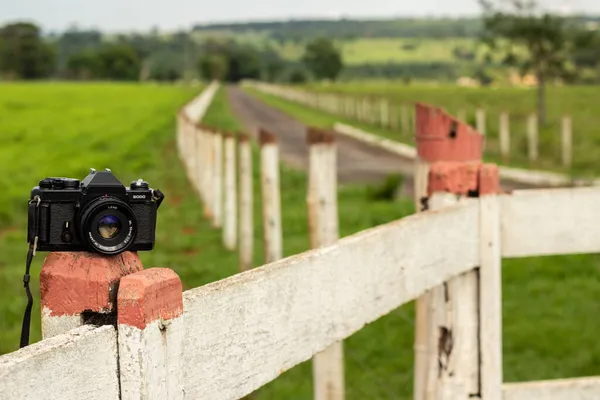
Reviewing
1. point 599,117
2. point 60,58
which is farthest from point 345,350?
point 60,58

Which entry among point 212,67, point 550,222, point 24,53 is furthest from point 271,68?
point 550,222

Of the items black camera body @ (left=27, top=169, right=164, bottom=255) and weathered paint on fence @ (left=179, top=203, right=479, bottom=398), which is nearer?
black camera body @ (left=27, top=169, right=164, bottom=255)

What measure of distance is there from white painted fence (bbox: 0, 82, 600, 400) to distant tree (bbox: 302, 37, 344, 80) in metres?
127

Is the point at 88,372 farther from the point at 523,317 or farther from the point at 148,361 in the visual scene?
the point at 523,317

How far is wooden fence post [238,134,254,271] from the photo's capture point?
327 inches

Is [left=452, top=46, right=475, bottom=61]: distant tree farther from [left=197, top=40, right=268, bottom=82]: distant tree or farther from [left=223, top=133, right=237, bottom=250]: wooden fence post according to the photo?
[left=223, top=133, right=237, bottom=250]: wooden fence post

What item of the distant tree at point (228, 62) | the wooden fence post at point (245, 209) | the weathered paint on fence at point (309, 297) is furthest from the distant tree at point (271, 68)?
the weathered paint on fence at point (309, 297)

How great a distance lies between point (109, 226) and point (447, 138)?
156 centimetres

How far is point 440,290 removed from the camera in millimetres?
2891

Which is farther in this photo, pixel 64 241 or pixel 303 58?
pixel 303 58

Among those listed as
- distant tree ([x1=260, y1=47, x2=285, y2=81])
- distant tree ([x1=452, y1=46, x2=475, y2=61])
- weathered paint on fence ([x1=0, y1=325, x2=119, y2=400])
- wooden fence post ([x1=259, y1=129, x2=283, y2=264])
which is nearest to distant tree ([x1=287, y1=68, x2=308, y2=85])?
distant tree ([x1=260, y1=47, x2=285, y2=81])

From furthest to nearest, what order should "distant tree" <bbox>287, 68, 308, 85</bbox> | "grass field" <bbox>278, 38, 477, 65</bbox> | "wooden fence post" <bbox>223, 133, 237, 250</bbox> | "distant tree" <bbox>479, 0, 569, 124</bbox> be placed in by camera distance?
"grass field" <bbox>278, 38, 477, 65</bbox>, "distant tree" <bbox>287, 68, 308, 85</bbox>, "distant tree" <bbox>479, 0, 569, 124</bbox>, "wooden fence post" <bbox>223, 133, 237, 250</bbox>

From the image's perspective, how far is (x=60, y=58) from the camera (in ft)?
525

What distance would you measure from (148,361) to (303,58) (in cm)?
13184
